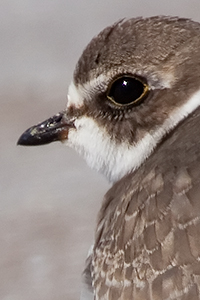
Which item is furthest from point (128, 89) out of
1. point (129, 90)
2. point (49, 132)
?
point (49, 132)

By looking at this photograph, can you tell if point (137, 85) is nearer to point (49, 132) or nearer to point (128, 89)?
point (128, 89)

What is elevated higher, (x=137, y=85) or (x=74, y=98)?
(x=74, y=98)

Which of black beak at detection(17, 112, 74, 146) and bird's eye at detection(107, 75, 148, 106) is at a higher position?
black beak at detection(17, 112, 74, 146)

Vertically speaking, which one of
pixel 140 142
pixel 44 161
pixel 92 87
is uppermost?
pixel 44 161

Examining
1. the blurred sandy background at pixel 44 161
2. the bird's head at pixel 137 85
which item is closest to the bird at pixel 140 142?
the bird's head at pixel 137 85

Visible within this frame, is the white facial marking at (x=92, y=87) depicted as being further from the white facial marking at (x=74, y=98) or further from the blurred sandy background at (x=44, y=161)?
the blurred sandy background at (x=44, y=161)

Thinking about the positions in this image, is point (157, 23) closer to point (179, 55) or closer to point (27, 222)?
point (179, 55)

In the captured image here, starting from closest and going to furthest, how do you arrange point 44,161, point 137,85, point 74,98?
point 137,85, point 74,98, point 44,161

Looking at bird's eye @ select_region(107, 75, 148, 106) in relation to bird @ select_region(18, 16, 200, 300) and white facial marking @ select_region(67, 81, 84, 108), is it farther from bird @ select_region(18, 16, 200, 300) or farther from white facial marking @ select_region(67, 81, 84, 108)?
white facial marking @ select_region(67, 81, 84, 108)

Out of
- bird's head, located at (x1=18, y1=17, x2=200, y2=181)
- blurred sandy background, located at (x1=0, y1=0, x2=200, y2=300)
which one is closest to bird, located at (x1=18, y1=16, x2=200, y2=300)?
bird's head, located at (x1=18, y1=17, x2=200, y2=181)
